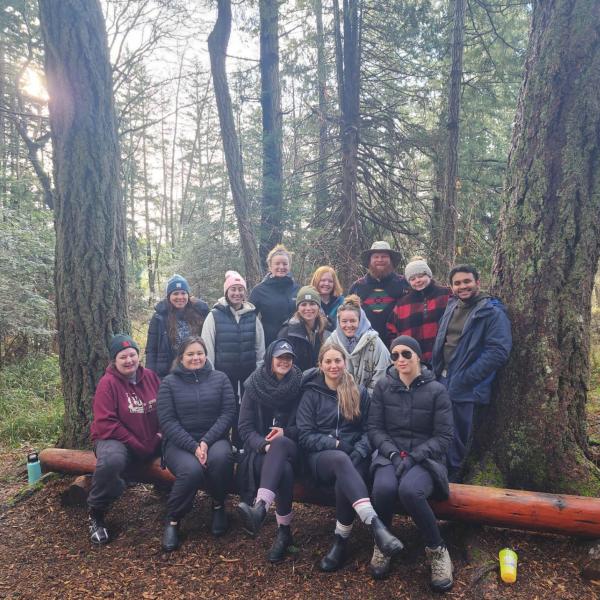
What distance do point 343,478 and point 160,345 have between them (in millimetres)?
2488

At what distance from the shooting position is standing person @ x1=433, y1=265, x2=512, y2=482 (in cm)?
375

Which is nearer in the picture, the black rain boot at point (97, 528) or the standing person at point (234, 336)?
the black rain boot at point (97, 528)

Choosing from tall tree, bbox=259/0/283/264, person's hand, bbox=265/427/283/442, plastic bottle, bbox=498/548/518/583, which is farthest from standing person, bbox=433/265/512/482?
tall tree, bbox=259/0/283/264

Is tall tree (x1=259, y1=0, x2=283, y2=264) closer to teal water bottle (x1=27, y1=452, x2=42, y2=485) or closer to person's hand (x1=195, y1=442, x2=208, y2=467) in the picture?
teal water bottle (x1=27, y1=452, x2=42, y2=485)

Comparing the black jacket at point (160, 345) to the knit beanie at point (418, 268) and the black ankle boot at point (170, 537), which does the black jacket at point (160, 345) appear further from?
the knit beanie at point (418, 268)

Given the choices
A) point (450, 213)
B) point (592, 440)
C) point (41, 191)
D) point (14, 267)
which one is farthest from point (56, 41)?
point (41, 191)

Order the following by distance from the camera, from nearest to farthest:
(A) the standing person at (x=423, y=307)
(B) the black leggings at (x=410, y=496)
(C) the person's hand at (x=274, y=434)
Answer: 1. (B) the black leggings at (x=410, y=496)
2. (C) the person's hand at (x=274, y=434)
3. (A) the standing person at (x=423, y=307)

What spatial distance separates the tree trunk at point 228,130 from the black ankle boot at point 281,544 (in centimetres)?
565

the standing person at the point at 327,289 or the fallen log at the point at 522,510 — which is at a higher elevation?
the standing person at the point at 327,289

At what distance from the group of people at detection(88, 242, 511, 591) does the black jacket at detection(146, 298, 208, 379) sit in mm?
21

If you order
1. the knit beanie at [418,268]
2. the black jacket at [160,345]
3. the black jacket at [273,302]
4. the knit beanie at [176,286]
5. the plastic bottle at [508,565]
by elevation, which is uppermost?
the knit beanie at [418,268]

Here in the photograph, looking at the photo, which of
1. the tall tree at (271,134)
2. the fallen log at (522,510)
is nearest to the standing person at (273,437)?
the fallen log at (522,510)

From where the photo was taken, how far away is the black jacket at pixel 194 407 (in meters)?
4.08

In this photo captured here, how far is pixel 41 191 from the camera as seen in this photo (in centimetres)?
1354
